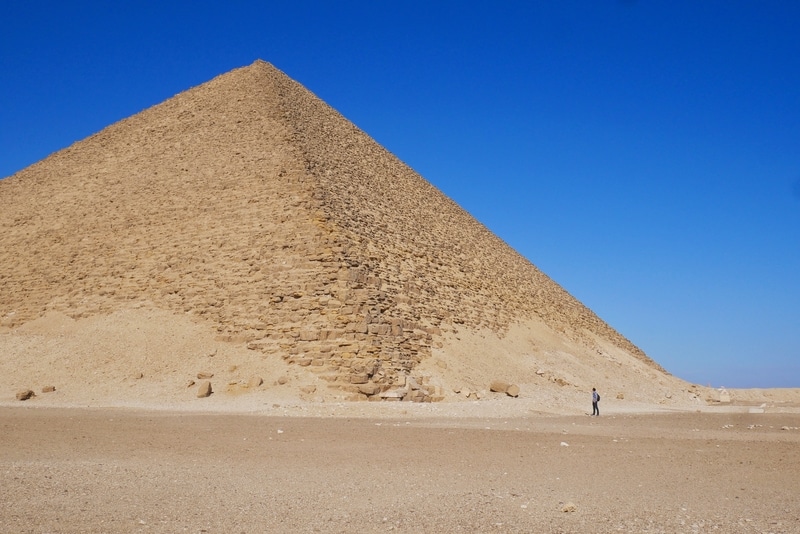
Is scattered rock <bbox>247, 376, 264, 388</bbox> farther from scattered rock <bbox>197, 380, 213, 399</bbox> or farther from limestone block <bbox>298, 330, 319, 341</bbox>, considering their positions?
limestone block <bbox>298, 330, 319, 341</bbox>

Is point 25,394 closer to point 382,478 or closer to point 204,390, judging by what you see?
point 204,390

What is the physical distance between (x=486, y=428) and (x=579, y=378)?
45.2 feet

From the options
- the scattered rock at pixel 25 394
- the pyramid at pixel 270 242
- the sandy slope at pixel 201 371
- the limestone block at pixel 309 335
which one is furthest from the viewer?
the pyramid at pixel 270 242

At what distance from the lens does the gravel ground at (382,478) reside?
6188mm

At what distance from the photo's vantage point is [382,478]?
27.5ft

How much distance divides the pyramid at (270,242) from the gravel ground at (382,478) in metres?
6.90

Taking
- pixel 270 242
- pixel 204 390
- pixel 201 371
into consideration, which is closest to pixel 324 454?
pixel 204 390

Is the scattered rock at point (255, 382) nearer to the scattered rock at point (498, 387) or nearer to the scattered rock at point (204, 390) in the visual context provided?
the scattered rock at point (204, 390)

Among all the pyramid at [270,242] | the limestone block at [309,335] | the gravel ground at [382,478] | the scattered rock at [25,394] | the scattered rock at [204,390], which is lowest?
the gravel ground at [382,478]

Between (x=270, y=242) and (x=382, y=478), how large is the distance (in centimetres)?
1613

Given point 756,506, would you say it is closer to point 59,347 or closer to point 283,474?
point 283,474

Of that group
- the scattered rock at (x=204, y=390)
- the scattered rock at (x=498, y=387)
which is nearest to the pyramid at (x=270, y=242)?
the scattered rock at (x=204, y=390)

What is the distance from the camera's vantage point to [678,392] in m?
32.7

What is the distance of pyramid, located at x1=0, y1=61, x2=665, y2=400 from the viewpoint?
2120 centimetres
